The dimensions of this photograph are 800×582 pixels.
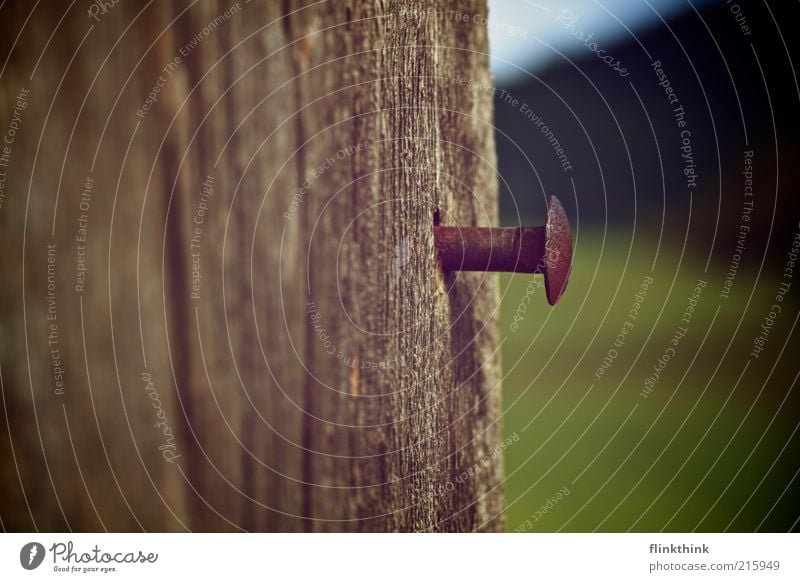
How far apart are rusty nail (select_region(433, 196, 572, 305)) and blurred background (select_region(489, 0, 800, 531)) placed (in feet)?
0.68

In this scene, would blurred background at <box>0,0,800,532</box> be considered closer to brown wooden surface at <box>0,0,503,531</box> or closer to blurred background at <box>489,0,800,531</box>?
brown wooden surface at <box>0,0,503,531</box>

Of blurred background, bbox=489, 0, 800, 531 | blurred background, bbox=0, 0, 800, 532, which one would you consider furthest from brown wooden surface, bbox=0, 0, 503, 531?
blurred background, bbox=489, 0, 800, 531

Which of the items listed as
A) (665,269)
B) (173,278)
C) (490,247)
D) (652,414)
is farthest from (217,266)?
(652,414)

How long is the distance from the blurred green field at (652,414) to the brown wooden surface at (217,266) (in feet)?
3.49

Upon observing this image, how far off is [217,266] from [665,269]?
1.63 m

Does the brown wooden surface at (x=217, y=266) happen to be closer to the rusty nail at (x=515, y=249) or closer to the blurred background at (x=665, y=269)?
the rusty nail at (x=515, y=249)

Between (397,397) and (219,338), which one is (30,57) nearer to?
(219,338)

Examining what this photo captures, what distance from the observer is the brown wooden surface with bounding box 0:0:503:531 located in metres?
0.44

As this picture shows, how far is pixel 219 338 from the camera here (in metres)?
0.47

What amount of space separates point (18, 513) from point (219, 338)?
8.9 inches

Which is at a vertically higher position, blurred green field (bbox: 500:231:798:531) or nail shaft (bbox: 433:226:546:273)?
nail shaft (bbox: 433:226:546:273)

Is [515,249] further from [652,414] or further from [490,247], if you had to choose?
[652,414]

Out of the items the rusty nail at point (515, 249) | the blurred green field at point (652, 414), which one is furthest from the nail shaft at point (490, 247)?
the blurred green field at point (652, 414)
